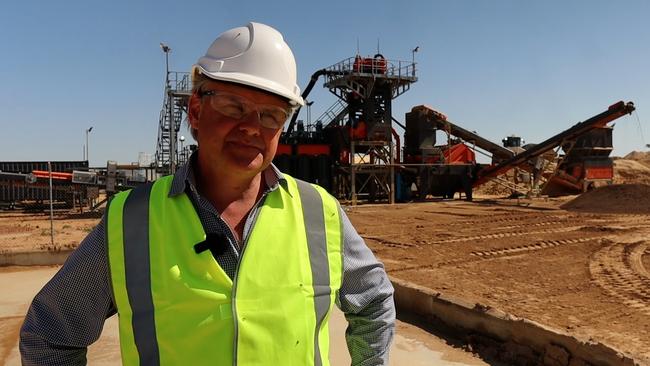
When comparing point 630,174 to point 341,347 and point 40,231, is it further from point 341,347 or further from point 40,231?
point 341,347

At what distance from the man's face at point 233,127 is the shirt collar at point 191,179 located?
0.27ft

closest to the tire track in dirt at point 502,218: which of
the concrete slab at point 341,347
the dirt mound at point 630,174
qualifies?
the concrete slab at point 341,347

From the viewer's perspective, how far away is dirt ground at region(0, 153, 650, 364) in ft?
19.8

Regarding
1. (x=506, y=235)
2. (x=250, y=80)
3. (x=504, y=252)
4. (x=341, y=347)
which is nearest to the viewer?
(x=250, y=80)

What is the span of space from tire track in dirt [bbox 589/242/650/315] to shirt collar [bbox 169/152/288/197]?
6262 mm

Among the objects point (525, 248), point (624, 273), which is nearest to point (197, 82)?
point (624, 273)

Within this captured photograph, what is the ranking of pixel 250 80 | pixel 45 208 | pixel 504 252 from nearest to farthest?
1. pixel 250 80
2. pixel 504 252
3. pixel 45 208

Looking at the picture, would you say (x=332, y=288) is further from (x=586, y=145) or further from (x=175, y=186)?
(x=586, y=145)

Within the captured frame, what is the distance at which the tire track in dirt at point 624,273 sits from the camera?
6.72 metres

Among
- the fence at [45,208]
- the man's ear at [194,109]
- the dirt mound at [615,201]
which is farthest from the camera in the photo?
the dirt mound at [615,201]

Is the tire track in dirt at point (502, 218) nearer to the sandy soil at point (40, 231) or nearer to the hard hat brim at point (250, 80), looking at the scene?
the sandy soil at point (40, 231)

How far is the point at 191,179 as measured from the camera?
1.52 m

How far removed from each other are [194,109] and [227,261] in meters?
0.52

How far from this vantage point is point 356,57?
25.7m
